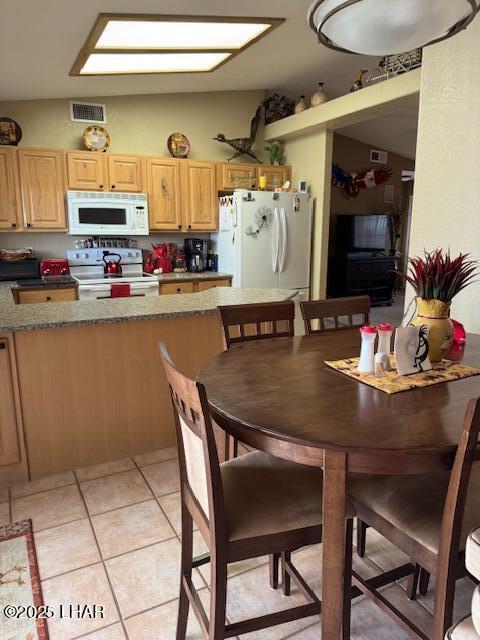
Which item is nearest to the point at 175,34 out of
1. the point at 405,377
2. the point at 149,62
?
the point at 149,62

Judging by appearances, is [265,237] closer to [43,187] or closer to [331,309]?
[43,187]

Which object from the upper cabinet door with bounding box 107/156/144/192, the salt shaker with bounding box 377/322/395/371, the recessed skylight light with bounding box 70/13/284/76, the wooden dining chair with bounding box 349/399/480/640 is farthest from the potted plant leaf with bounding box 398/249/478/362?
the upper cabinet door with bounding box 107/156/144/192

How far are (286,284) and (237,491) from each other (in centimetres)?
384

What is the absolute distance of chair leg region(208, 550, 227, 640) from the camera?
1151 millimetres

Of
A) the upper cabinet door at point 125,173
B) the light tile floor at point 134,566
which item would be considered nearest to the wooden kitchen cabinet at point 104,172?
the upper cabinet door at point 125,173

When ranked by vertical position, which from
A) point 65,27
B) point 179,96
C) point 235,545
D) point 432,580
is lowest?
point 432,580

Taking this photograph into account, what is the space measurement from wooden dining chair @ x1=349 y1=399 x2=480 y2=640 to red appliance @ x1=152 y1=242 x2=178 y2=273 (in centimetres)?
393

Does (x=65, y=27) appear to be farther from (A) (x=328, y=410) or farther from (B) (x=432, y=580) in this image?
(B) (x=432, y=580)

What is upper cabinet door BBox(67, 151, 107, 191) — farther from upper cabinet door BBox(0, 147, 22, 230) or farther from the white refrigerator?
the white refrigerator

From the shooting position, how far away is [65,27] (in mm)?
2580

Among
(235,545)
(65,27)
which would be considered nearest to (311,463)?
(235,545)

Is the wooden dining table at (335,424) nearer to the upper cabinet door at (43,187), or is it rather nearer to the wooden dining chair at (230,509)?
the wooden dining chair at (230,509)

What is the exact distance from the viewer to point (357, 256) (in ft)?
23.6

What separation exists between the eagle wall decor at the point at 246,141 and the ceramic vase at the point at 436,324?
4002 mm
